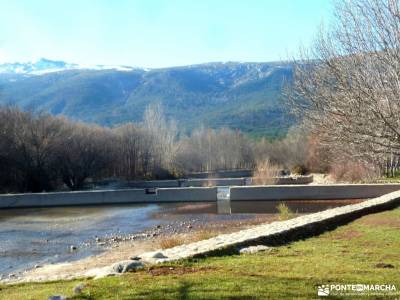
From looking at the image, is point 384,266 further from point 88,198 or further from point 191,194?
point 88,198

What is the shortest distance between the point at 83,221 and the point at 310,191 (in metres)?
17.6

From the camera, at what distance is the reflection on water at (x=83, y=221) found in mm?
22234

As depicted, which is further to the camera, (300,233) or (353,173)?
(353,173)

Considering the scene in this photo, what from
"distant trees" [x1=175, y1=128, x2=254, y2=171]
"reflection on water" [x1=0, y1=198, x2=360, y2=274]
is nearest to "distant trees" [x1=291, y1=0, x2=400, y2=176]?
"reflection on water" [x1=0, y1=198, x2=360, y2=274]

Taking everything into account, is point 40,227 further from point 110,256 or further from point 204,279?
point 204,279

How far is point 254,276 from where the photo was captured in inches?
357

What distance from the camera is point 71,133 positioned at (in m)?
67.5

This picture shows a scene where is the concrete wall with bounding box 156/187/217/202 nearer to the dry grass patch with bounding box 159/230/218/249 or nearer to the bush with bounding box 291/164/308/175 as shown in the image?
the dry grass patch with bounding box 159/230/218/249

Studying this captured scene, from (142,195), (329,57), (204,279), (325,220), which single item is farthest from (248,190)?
(204,279)

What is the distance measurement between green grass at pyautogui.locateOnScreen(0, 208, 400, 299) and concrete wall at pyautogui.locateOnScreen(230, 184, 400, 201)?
2577 centimetres

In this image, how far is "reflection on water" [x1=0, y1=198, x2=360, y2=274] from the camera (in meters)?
22.2

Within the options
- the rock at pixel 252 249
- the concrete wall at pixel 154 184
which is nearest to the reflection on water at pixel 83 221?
the rock at pixel 252 249

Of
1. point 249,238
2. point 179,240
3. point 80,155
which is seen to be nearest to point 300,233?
point 249,238

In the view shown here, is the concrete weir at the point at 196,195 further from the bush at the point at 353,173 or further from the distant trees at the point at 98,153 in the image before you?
the distant trees at the point at 98,153
